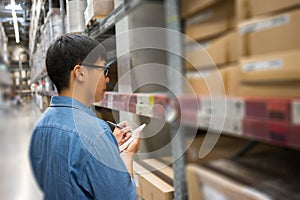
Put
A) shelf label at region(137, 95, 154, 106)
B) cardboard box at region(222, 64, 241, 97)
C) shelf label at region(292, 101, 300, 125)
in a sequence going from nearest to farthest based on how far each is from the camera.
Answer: shelf label at region(292, 101, 300, 125) < cardboard box at region(222, 64, 241, 97) < shelf label at region(137, 95, 154, 106)

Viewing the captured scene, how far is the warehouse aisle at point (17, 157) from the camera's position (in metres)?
1.03

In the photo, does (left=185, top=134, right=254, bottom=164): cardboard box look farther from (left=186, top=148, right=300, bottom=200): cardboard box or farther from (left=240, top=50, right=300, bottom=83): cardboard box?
(left=240, top=50, right=300, bottom=83): cardboard box

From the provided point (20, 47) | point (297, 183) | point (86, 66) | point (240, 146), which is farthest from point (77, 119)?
point (297, 183)

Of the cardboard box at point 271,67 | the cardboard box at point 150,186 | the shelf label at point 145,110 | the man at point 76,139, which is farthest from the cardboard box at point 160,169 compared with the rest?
the cardboard box at point 271,67

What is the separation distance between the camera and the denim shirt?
1114mm

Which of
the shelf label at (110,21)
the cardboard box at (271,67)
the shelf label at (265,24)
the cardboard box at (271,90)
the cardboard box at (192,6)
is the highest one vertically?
the shelf label at (110,21)

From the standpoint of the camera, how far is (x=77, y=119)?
1175mm

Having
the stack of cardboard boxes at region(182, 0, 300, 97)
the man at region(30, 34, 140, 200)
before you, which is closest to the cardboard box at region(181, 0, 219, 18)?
the stack of cardboard boxes at region(182, 0, 300, 97)

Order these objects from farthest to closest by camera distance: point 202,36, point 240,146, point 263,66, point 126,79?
1. point 126,79
2. point 240,146
3. point 202,36
4. point 263,66

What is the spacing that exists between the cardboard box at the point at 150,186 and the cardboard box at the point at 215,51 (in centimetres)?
67

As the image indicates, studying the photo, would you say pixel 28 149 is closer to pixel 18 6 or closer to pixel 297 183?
pixel 18 6

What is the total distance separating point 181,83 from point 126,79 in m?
0.81

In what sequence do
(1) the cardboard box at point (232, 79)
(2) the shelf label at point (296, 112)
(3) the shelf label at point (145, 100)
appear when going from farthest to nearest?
1. (3) the shelf label at point (145, 100)
2. (1) the cardboard box at point (232, 79)
3. (2) the shelf label at point (296, 112)

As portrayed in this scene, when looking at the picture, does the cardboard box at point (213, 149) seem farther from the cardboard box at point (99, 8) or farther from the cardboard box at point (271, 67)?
the cardboard box at point (99, 8)
